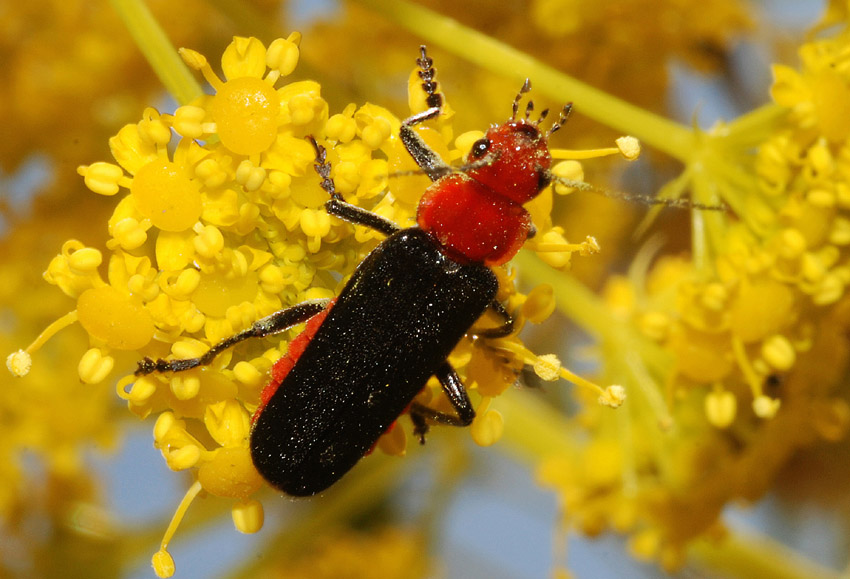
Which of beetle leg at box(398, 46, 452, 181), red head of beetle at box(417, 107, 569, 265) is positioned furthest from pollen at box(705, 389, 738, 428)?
beetle leg at box(398, 46, 452, 181)

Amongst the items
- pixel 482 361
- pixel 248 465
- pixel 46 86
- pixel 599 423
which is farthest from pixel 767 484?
pixel 46 86

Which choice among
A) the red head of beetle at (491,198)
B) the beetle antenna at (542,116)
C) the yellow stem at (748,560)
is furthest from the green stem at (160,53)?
the yellow stem at (748,560)

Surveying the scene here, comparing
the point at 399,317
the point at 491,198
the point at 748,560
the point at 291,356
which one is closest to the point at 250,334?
the point at 291,356

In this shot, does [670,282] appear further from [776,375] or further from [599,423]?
[776,375]

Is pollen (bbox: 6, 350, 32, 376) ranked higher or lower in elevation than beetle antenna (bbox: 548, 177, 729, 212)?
lower

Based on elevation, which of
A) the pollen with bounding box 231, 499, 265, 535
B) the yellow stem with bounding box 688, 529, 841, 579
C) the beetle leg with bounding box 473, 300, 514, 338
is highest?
the beetle leg with bounding box 473, 300, 514, 338

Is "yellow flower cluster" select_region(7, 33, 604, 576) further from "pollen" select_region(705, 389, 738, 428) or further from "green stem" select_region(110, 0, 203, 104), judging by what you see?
"pollen" select_region(705, 389, 738, 428)
